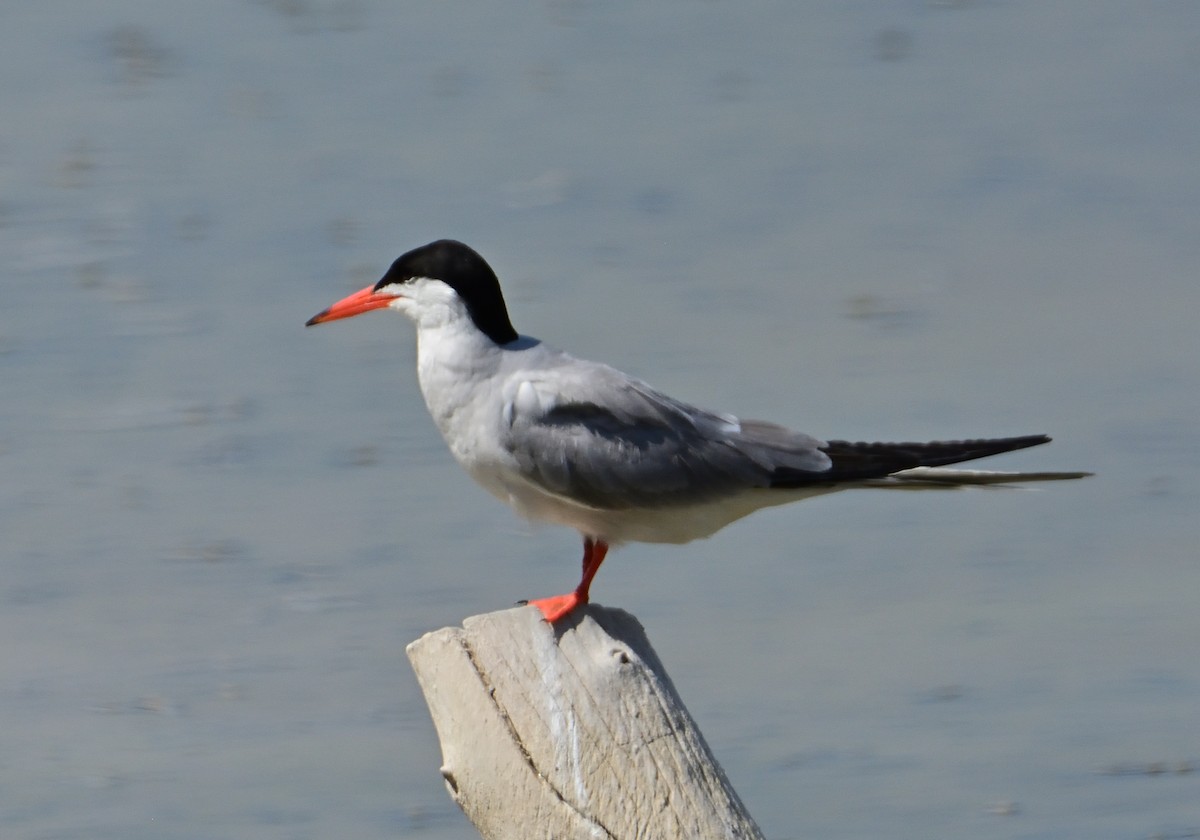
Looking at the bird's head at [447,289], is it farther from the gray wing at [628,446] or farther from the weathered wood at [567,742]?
the weathered wood at [567,742]

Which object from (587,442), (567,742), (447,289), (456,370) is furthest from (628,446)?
(567,742)

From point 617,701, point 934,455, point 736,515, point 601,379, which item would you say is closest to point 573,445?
point 601,379

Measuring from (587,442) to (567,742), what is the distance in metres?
1.32

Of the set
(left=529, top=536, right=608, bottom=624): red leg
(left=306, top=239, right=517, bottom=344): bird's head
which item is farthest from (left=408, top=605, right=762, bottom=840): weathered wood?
(left=306, top=239, right=517, bottom=344): bird's head

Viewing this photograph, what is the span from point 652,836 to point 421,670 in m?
0.61

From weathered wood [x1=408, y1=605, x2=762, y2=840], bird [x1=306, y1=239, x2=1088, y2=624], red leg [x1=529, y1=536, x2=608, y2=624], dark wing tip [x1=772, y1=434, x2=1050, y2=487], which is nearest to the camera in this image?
weathered wood [x1=408, y1=605, x2=762, y2=840]

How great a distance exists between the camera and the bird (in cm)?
449

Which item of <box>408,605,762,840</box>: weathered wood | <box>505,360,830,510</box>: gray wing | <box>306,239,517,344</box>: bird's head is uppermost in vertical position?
<box>306,239,517,344</box>: bird's head

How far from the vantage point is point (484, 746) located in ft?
11.2

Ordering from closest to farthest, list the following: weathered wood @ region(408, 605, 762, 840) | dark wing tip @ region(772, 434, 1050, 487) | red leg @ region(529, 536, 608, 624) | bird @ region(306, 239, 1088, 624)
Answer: weathered wood @ region(408, 605, 762, 840) → red leg @ region(529, 536, 608, 624) → dark wing tip @ region(772, 434, 1050, 487) → bird @ region(306, 239, 1088, 624)

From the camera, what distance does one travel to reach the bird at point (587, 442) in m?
4.49

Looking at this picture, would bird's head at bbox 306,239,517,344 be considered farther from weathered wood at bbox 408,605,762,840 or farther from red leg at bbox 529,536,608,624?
weathered wood at bbox 408,605,762,840

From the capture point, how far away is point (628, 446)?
462 centimetres

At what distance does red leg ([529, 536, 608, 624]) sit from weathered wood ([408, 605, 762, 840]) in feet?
0.74
